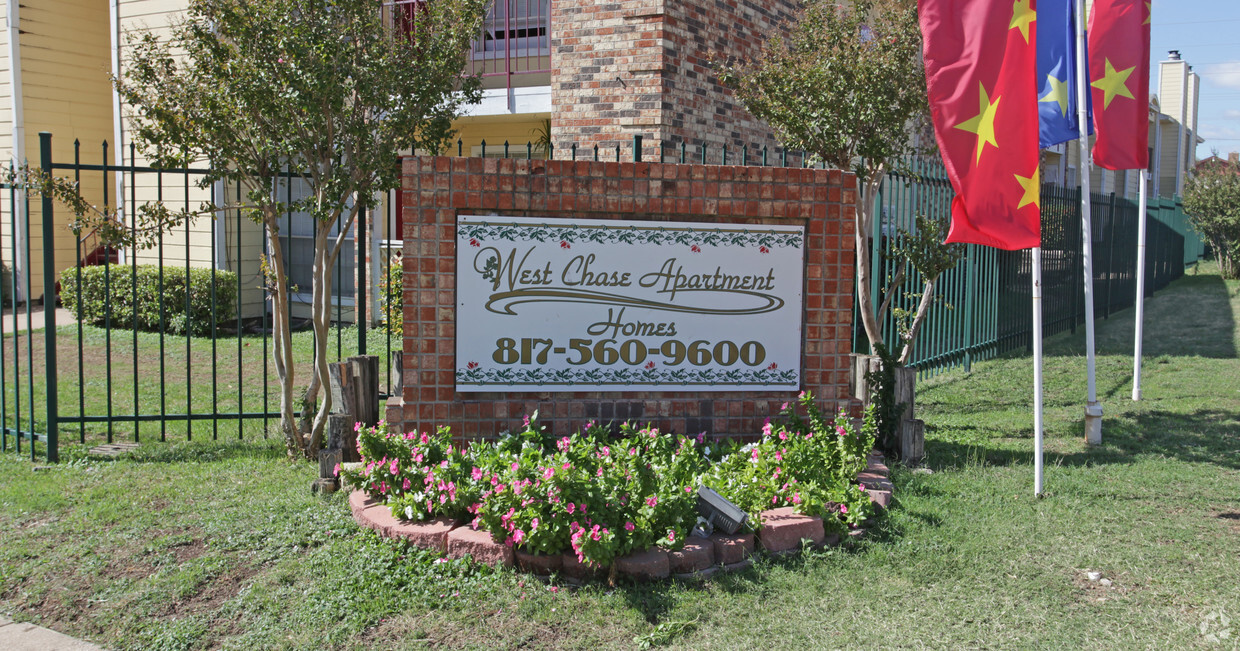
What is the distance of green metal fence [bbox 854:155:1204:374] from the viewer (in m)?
9.21

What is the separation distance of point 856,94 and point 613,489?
13.4 feet

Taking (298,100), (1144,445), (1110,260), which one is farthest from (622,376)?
(1110,260)

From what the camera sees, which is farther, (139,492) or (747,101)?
(747,101)

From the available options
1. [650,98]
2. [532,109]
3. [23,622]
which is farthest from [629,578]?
[532,109]

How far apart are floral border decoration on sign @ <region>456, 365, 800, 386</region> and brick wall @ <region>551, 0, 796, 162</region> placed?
4.18 metres

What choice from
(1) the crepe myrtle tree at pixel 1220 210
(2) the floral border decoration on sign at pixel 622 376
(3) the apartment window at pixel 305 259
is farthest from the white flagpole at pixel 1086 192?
(1) the crepe myrtle tree at pixel 1220 210

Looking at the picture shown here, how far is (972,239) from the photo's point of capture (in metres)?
5.46

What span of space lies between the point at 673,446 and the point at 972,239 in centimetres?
212

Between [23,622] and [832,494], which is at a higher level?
[832,494]

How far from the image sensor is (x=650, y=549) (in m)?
4.24

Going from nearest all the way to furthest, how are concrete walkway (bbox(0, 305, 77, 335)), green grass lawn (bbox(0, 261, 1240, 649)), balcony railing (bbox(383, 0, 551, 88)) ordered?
green grass lawn (bbox(0, 261, 1240, 649)) < concrete walkway (bbox(0, 305, 77, 335)) < balcony railing (bbox(383, 0, 551, 88))

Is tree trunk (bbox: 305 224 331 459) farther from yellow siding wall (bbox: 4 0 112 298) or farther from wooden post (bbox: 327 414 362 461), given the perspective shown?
yellow siding wall (bbox: 4 0 112 298)

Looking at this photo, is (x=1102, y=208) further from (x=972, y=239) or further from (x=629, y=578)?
(x=629, y=578)

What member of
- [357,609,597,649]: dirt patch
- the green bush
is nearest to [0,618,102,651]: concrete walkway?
[357,609,597,649]: dirt patch
